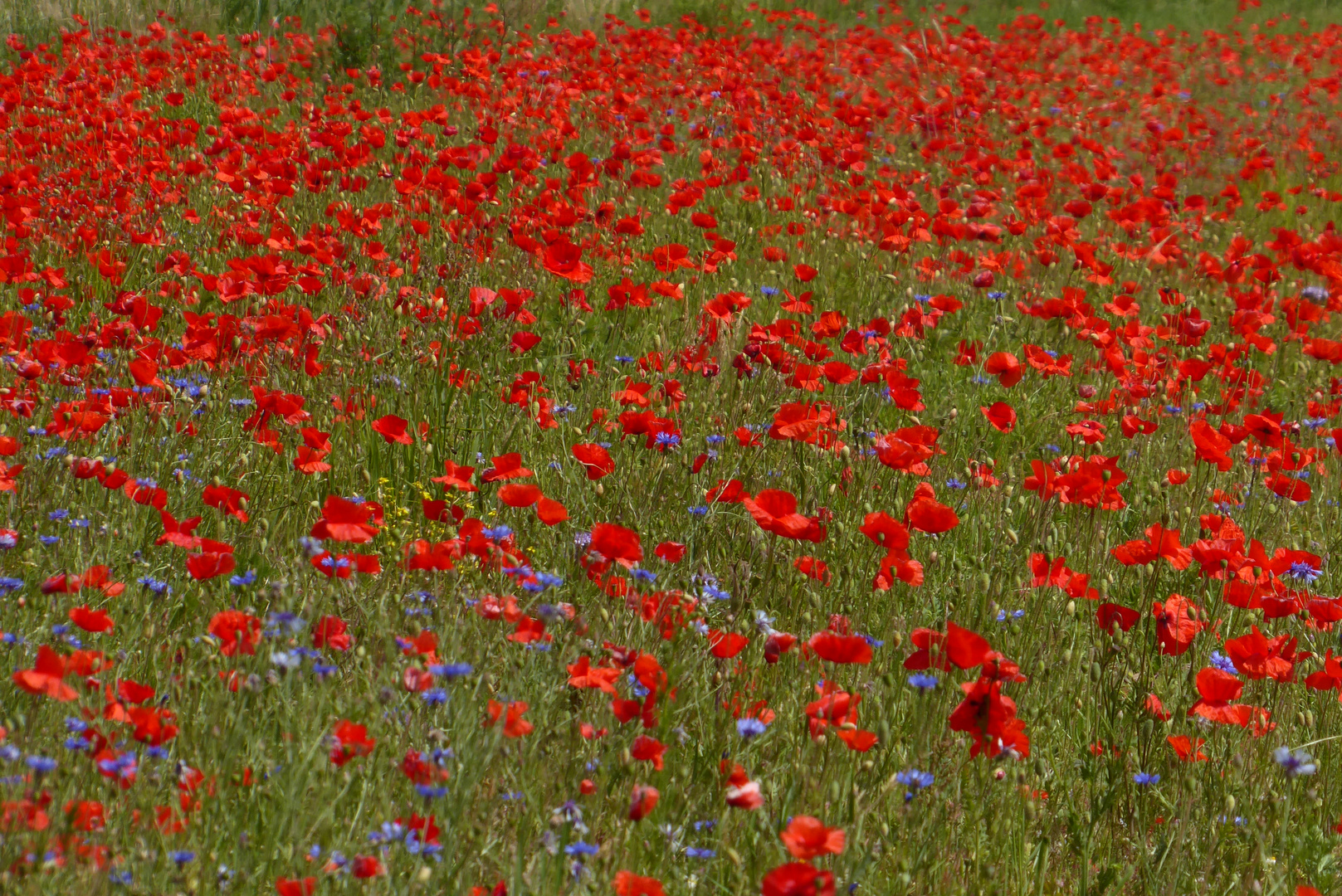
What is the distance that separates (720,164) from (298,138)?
86.7 inches

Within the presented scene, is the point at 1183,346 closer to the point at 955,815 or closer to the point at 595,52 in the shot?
the point at 955,815

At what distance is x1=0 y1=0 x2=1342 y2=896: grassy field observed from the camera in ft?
6.05

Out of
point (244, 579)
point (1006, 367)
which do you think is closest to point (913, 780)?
point (244, 579)

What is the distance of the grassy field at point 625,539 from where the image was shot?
184 cm

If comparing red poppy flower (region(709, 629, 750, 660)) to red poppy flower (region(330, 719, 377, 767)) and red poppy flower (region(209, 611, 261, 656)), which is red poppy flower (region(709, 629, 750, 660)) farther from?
red poppy flower (region(209, 611, 261, 656))

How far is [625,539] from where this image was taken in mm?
2131

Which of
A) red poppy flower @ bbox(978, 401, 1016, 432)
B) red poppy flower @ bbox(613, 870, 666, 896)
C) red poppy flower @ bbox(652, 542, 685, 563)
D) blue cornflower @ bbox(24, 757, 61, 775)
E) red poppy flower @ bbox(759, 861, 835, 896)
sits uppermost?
red poppy flower @ bbox(759, 861, 835, 896)

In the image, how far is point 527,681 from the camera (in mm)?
2182

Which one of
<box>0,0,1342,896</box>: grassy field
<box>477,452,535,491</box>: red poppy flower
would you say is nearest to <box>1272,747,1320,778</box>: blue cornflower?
<box>0,0,1342,896</box>: grassy field

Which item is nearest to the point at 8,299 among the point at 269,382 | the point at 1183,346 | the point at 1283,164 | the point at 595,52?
the point at 269,382

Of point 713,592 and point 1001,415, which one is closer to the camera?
point 713,592

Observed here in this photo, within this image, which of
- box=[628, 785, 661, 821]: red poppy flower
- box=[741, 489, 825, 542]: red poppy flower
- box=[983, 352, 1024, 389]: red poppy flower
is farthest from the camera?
box=[983, 352, 1024, 389]: red poppy flower

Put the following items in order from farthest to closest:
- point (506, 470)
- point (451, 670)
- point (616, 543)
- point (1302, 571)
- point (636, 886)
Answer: point (1302, 571), point (506, 470), point (616, 543), point (451, 670), point (636, 886)

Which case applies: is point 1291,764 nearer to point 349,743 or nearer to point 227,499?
point 349,743
